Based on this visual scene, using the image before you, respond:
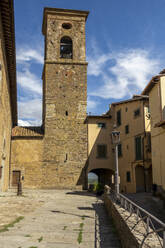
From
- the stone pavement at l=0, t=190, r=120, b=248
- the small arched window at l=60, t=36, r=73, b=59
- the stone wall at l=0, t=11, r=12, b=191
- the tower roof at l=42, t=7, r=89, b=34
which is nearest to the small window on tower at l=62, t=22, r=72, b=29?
the tower roof at l=42, t=7, r=89, b=34

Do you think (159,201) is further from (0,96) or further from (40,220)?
(0,96)

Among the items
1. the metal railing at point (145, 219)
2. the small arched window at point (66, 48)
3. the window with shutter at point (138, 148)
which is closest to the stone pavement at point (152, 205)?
the metal railing at point (145, 219)

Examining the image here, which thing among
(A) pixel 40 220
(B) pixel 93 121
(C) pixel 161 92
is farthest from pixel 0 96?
(B) pixel 93 121

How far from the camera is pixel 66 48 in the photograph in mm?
30438

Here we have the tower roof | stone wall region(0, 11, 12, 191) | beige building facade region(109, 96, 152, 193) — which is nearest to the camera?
stone wall region(0, 11, 12, 191)

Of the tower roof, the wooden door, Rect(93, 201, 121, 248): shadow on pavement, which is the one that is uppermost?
the tower roof

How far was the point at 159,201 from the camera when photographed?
53.1ft

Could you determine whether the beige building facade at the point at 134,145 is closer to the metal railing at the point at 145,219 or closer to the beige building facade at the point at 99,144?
the beige building facade at the point at 99,144

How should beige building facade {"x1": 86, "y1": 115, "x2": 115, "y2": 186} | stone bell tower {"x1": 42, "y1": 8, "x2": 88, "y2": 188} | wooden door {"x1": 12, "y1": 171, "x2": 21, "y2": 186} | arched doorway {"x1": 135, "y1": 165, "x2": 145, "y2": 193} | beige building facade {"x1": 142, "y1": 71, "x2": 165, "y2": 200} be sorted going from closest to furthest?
beige building facade {"x1": 142, "y1": 71, "x2": 165, "y2": 200}, arched doorway {"x1": 135, "y1": 165, "x2": 145, "y2": 193}, wooden door {"x1": 12, "y1": 171, "x2": 21, "y2": 186}, stone bell tower {"x1": 42, "y1": 8, "x2": 88, "y2": 188}, beige building facade {"x1": 86, "y1": 115, "x2": 115, "y2": 186}

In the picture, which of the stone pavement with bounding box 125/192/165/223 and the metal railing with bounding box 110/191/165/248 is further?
the stone pavement with bounding box 125/192/165/223

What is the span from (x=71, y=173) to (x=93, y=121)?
Result: 19.8ft

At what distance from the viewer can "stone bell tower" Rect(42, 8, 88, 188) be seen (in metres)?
27.0

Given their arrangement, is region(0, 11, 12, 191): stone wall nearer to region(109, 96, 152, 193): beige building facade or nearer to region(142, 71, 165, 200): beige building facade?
region(142, 71, 165, 200): beige building facade

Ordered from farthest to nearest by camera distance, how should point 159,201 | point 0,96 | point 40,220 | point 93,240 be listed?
point 159,201
point 0,96
point 40,220
point 93,240
